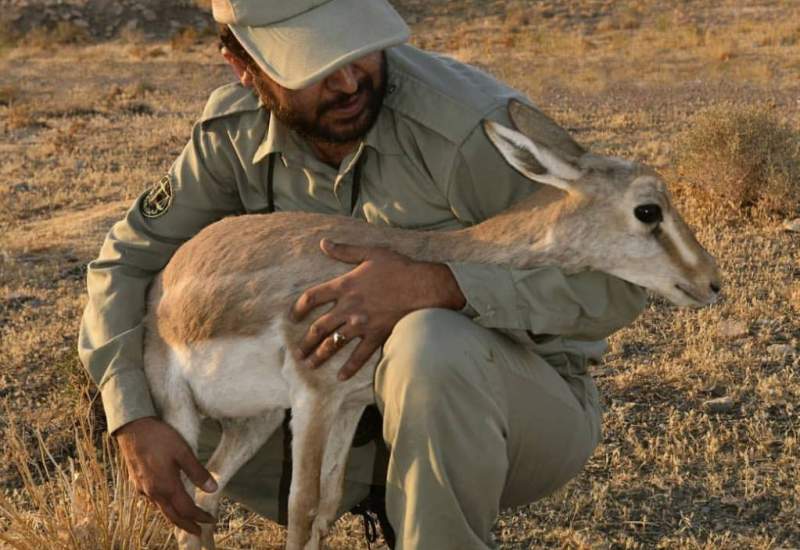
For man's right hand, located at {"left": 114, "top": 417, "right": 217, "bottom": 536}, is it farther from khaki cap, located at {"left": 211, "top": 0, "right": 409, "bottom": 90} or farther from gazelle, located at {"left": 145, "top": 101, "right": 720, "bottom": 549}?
khaki cap, located at {"left": 211, "top": 0, "right": 409, "bottom": 90}

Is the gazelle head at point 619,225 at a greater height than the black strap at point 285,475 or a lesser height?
greater

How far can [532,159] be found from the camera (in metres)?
3.64

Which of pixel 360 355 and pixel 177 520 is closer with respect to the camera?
pixel 360 355

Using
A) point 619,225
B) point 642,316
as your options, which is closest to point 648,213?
point 619,225

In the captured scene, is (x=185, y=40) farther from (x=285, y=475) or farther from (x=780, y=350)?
(x=285, y=475)

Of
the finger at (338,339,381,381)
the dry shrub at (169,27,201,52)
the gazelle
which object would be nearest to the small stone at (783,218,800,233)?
the gazelle

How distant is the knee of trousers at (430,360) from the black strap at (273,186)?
2.83ft

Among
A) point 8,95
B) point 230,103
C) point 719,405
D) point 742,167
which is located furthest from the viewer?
point 8,95

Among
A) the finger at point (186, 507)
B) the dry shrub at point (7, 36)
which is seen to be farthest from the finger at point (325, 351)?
the dry shrub at point (7, 36)

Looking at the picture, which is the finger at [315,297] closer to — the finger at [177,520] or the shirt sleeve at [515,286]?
the shirt sleeve at [515,286]

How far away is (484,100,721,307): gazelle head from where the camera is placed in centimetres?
368

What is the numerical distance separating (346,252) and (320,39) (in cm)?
70

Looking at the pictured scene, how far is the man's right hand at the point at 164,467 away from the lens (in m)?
3.73

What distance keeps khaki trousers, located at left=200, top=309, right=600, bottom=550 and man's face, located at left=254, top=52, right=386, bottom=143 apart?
2.92 feet
